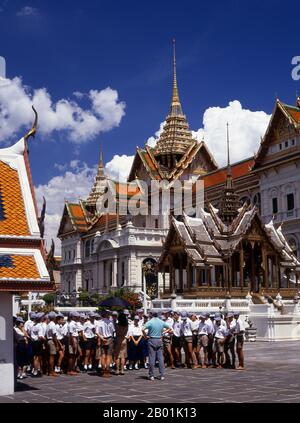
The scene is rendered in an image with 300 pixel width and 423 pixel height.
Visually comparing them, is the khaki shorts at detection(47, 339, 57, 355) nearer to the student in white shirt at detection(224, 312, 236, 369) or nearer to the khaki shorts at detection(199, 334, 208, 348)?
the khaki shorts at detection(199, 334, 208, 348)

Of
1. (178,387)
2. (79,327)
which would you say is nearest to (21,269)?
(178,387)

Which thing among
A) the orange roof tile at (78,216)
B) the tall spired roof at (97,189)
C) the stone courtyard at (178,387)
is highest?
the tall spired roof at (97,189)

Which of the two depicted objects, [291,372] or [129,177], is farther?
[129,177]

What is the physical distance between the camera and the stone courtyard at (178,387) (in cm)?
983

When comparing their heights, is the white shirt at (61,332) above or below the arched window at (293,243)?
below

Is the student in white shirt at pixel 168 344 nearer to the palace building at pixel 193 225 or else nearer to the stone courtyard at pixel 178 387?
the stone courtyard at pixel 178 387

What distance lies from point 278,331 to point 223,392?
48.2ft

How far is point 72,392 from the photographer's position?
35.7 feet

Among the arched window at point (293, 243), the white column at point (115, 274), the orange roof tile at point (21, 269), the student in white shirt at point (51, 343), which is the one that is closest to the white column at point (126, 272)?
the white column at point (115, 274)

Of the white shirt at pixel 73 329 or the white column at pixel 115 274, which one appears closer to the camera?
the white shirt at pixel 73 329
